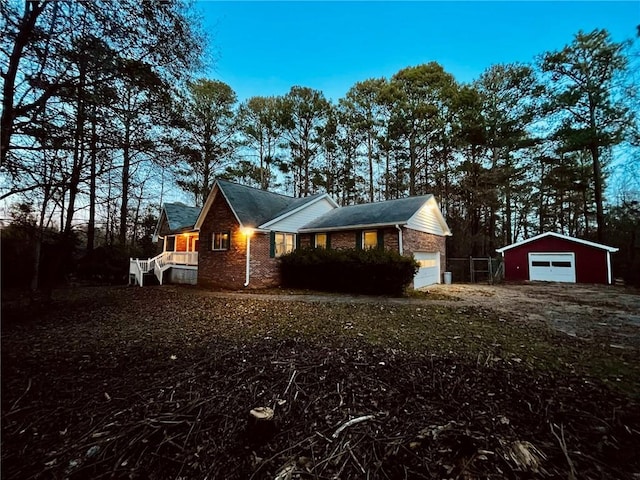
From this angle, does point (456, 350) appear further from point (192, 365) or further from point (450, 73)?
point (450, 73)

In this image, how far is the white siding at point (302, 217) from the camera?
12336 mm

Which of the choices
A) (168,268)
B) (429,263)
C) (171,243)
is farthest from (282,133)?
(429,263)

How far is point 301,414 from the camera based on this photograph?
2186 mm

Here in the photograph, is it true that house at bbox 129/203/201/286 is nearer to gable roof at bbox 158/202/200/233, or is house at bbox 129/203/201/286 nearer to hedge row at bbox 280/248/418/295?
gable roof at bbox 158/202/200/233

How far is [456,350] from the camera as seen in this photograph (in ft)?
12.1

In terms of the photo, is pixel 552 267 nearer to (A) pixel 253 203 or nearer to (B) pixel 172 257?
(A) pixel 253 203

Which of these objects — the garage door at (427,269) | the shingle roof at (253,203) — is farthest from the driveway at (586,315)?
the shingle roof at (253,203)

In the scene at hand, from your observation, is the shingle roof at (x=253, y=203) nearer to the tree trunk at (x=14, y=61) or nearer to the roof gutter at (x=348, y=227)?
the roof gutter at (x=348, y=227)

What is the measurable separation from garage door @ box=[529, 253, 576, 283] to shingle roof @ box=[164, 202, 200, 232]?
2041cm

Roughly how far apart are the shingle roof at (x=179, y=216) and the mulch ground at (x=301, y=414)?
1435 cm

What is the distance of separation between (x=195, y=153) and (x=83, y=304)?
592 centimetres

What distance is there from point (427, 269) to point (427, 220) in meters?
2.42

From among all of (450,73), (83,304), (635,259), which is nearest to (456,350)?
(83,304)

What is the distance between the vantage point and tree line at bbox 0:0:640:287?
3.05 m
